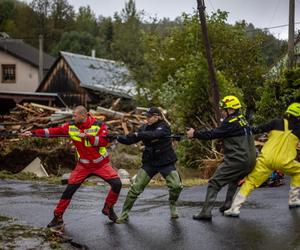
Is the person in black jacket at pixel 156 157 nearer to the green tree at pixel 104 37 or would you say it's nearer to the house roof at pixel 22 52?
the house roof at pixel 22 52

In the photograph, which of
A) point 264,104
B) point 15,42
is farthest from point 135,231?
point 15,42

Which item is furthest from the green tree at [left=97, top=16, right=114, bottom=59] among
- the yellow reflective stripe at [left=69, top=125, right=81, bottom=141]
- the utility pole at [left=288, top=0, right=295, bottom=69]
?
the yellow reflective stripe at [left=69, top=125, right=81, bottom=141]

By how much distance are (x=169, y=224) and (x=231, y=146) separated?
1.48 meters

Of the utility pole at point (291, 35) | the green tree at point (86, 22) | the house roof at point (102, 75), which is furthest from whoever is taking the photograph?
the green tree at point (86, 22)

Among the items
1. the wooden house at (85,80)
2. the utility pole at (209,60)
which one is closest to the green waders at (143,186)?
the utility pole at (209,60)

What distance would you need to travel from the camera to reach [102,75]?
131 ft

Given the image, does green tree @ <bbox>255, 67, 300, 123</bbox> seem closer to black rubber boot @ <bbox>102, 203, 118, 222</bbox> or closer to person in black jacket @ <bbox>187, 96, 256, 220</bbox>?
person in black jacket @ <bbox>187, 96, 256, 220</bbox>

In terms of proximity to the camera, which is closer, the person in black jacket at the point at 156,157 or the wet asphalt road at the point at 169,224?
the wet asphalt road at the point at 169,224

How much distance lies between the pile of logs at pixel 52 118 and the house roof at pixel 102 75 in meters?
6.20

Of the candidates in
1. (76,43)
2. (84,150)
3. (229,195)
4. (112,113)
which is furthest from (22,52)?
(84,150)

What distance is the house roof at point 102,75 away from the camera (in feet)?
113

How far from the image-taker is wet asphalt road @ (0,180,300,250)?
768 cm

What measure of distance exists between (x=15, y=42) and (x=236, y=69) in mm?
33732

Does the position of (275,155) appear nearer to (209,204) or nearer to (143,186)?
(209,204)
